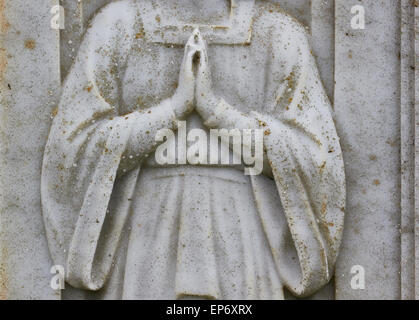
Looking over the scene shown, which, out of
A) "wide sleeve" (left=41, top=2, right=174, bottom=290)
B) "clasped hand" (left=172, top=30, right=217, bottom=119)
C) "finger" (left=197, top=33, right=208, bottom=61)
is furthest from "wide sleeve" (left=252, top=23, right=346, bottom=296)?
"wide sleeve" (left=41, top=2, right=174, bottom=290)

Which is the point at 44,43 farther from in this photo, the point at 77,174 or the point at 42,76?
the point at 77,174

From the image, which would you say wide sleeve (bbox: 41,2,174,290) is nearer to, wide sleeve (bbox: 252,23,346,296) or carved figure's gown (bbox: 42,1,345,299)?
carved figure's gown (bbox: 42,1,345,299)

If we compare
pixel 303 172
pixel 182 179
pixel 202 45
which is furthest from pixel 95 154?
pixel 303 172

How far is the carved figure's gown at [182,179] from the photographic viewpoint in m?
6.58

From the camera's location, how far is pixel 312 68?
6.71 meters

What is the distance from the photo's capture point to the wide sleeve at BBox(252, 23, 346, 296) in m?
6.59

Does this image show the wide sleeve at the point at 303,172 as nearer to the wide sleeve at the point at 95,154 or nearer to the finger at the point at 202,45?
the finger at the point at 202,45

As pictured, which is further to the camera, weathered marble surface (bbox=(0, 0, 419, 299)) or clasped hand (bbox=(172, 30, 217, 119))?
weathered marble surface (bbox=(0, 0, 419, 299))

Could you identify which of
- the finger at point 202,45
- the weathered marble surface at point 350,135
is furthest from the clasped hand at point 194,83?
the weathered marble surface at point 350,135

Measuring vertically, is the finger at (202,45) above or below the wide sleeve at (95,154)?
above

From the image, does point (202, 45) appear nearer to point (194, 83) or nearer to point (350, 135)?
point (194, 83)

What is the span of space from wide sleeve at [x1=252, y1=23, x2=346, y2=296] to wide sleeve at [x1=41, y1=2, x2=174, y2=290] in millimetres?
547
